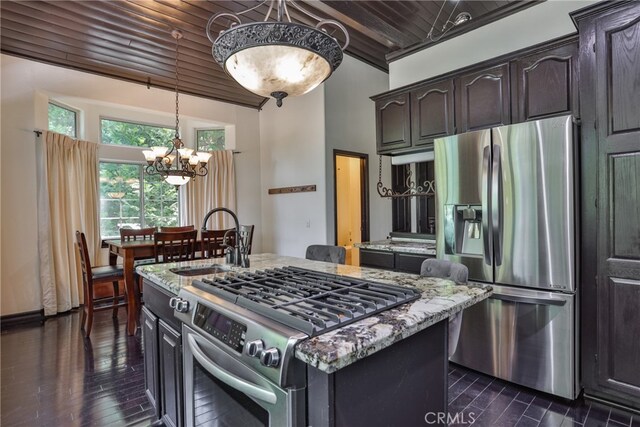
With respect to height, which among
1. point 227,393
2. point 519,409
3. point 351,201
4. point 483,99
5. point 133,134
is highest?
point 133,134

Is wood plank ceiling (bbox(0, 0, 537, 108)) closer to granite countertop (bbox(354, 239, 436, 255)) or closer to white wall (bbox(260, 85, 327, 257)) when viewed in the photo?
white wall (bbox(260, 85, 327, 257))

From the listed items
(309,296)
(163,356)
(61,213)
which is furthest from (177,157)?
(309,296)

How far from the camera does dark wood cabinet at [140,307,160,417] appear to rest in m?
1.80

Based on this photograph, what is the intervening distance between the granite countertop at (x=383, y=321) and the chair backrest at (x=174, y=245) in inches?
70.3

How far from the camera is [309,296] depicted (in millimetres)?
1229

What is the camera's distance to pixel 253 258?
245 cm

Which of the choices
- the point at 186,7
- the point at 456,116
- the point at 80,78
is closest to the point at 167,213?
the point at 80,78

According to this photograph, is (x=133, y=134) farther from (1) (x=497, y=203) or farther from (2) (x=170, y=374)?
(1) (x=497, y=203)

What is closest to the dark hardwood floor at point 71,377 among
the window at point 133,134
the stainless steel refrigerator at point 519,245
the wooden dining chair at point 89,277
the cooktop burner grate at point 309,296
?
the wooden dining chair at point 89,277

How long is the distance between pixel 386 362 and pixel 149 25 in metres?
4.23

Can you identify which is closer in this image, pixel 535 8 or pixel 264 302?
pixel 264 302

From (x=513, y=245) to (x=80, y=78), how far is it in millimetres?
5383

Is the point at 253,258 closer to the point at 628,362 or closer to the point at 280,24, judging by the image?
the point at 280,24

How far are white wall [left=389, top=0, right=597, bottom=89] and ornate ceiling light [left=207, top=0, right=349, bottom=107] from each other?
7.53ft
